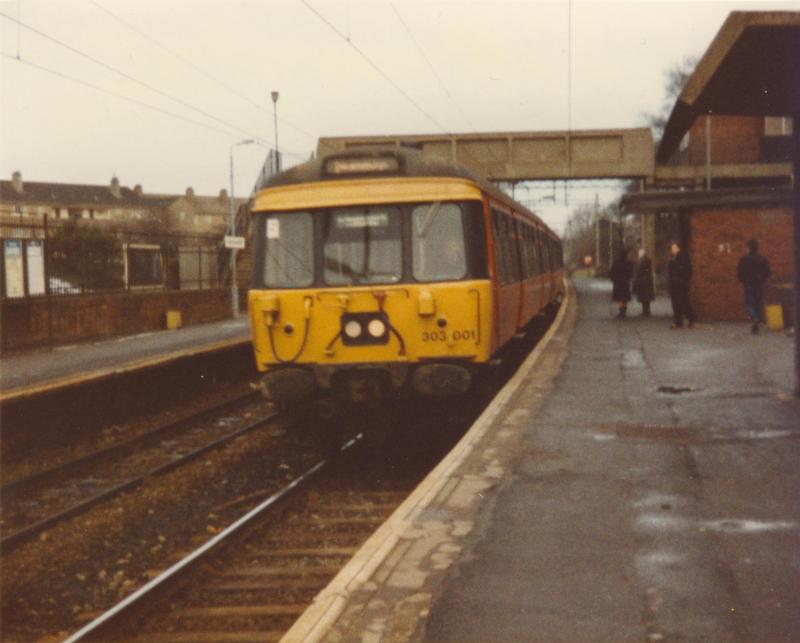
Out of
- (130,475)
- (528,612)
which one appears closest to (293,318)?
(130,475)

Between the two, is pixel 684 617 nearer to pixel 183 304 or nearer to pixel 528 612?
pixel 528 612

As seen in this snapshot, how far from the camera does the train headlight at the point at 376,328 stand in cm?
1004

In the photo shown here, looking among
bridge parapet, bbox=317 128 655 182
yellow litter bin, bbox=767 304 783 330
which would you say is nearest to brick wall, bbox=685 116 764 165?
bridge parapet, bbox=317 128 655 182

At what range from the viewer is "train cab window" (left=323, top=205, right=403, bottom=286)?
33.6 feet

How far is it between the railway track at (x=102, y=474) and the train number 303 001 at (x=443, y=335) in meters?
3.30

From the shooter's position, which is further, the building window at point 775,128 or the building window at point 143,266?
the building window at point 775,128

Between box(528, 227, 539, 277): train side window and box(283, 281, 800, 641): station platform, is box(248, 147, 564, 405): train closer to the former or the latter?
box(283, 281, 800, 641): station platform

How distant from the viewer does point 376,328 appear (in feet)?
33.0

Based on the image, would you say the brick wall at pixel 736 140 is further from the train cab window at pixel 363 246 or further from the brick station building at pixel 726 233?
the train cab window at pixel 363 246

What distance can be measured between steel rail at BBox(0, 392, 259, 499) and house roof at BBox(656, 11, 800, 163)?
23.4 feet

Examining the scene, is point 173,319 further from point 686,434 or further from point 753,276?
point 686,434

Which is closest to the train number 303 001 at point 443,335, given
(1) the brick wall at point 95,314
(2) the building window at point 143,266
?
(1) the brick wall at point 95,314

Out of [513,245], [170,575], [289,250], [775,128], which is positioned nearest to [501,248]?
[513,245]

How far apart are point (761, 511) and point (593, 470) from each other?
1.50 meters
